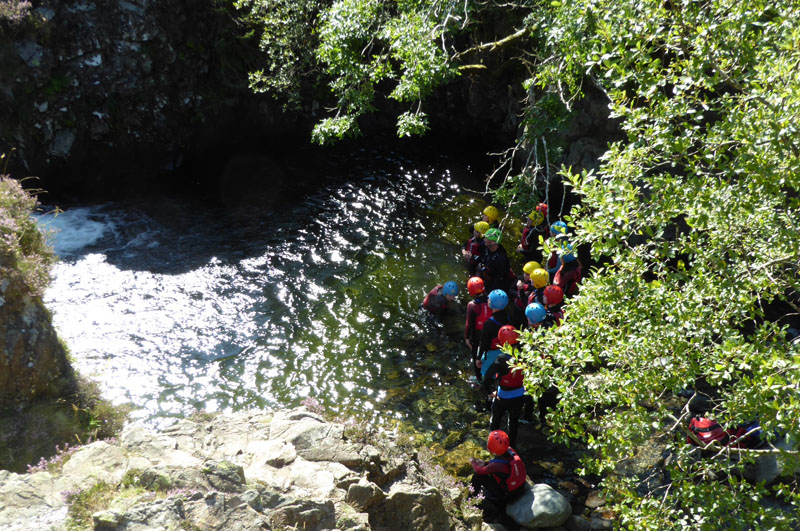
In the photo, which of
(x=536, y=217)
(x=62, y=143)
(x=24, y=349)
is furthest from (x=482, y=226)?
(x=62, y=143)

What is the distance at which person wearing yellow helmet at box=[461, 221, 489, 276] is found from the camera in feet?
42.0

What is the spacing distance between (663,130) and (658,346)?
222cm

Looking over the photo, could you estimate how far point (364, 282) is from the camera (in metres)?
13.5

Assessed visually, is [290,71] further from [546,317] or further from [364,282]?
[546,317]

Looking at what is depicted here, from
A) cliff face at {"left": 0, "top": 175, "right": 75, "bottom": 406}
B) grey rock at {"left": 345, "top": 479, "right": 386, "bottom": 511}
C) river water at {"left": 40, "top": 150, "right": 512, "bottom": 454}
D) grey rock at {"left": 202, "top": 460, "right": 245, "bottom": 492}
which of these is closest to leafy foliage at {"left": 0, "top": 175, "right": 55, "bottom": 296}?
cliff face at {"left": 0, "top": 175, "right": 75, "bottom": 406}

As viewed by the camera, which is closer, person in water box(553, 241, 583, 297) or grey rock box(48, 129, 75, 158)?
person in water box(553, 241, 583, 297)

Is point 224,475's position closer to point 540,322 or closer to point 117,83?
point 540,322

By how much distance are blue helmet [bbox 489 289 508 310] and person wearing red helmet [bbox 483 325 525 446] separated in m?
0.50

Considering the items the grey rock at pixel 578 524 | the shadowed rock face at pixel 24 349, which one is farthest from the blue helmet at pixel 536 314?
the shadowed rock face at pixel 24 349

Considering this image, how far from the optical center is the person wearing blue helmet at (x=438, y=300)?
473 inches

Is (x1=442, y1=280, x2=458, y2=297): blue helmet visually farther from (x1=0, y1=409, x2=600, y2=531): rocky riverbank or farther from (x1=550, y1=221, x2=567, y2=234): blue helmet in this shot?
(x1=0, y1=409, x2=600, y2=531): rocky riverbank

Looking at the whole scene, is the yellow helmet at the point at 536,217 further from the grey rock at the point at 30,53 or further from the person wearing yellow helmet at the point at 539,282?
the grey rock at the point at 30,53

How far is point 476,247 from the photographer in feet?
43.0

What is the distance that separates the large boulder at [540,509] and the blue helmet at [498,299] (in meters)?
2.97
